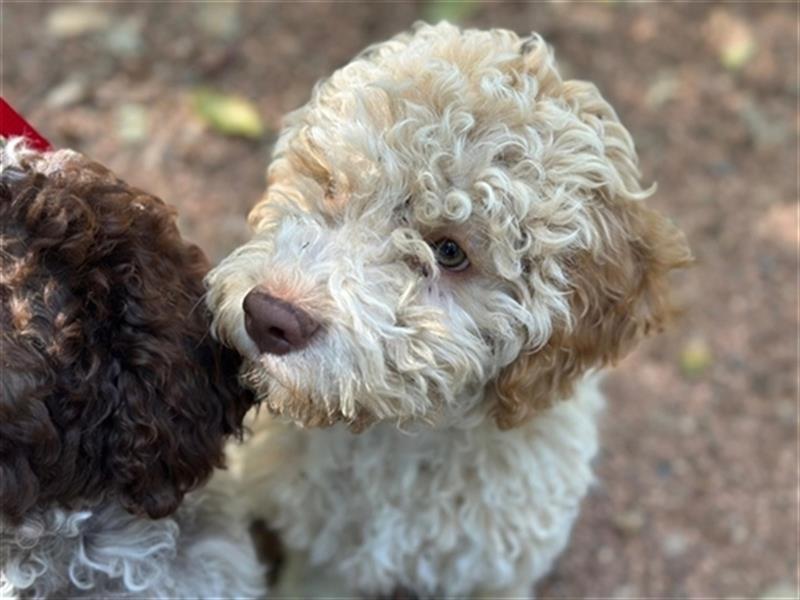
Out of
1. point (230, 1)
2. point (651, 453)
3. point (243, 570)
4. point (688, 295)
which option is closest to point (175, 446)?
point (243, 570)

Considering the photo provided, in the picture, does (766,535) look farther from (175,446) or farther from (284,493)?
(175,446)

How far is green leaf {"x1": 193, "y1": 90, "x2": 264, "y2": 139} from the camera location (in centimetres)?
390

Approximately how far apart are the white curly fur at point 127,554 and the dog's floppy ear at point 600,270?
671 millimetres

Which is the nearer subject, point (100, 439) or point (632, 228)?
point (100, 439)

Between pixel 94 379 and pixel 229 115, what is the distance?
204 cm

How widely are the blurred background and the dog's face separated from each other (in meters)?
1.30

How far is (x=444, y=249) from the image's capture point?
2127mm

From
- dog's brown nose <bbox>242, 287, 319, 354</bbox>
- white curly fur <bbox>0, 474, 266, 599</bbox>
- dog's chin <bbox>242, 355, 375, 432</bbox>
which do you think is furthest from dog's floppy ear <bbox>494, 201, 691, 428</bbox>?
white curly fur <bbox>0, 474, 266, 599</bbox>

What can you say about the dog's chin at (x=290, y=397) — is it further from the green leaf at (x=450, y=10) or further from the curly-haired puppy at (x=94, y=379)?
the green leaf at (x=450, y=10)

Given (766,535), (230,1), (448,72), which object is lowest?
(766,535)

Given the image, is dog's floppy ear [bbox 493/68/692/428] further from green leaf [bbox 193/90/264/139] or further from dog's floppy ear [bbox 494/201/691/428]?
green leaf [bbox 193/90/264/139]

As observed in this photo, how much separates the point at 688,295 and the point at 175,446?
2.12 meters

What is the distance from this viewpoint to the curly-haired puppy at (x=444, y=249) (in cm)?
→ 202

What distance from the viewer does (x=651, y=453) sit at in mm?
3502
